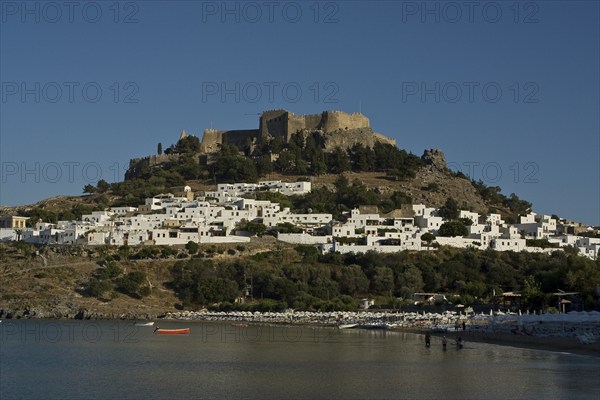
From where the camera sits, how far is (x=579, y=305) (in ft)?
142

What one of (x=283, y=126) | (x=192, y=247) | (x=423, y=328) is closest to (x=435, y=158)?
(x=283, y=126)

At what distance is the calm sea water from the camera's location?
2278 cm

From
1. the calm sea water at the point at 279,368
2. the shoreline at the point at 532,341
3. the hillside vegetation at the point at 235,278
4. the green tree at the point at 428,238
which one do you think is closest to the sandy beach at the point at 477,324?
the shoreline at the point at 532,341

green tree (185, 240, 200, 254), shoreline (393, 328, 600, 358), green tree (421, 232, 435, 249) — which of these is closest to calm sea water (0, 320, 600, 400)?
shoreline (393, 328, 600, 358)

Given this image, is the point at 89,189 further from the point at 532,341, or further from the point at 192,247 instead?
the point at 532,341

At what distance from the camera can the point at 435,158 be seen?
3324 inches

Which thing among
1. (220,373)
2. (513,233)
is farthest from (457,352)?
(513,233)

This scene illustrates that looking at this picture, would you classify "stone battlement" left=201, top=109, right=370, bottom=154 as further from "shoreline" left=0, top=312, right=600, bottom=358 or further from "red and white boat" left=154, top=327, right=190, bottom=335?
"red and white boat" left=154, top=327, right=190, bottom=335

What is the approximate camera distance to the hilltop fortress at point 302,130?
272ft

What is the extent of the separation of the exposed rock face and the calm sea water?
4377 cm

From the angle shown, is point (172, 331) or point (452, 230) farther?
point (452, 230)

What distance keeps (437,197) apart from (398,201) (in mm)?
4672

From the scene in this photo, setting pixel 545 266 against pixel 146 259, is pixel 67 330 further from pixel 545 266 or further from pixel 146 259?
pixel 545 266

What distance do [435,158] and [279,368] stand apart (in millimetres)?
58602
